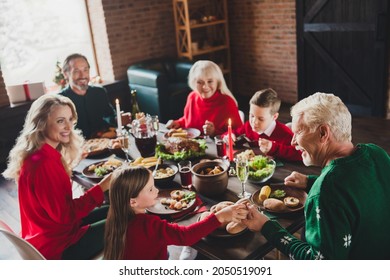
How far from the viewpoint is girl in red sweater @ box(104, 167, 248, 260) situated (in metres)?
1.50

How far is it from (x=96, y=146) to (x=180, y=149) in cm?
63

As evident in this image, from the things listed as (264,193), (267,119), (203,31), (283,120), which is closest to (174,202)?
(264,193)

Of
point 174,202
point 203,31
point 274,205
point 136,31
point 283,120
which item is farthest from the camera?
point 203,31

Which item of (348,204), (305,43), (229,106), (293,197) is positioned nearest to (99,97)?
(229,106)

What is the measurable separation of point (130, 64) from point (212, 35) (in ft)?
5.02

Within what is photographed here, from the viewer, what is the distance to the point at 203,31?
20.5 ft

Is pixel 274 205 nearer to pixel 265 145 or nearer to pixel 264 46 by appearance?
pixel 265 145

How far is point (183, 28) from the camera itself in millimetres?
5672

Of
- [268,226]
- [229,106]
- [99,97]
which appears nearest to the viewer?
[268,226]

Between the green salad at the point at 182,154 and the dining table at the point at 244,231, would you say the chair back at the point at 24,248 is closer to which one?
the dining table at the point at 244,231

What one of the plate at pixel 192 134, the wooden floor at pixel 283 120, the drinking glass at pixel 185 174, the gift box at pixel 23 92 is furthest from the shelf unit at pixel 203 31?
the drinking glass at pixel 185 174

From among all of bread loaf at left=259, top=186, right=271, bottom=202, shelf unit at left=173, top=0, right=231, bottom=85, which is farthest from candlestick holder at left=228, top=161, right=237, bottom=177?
shelf unit at left=173, top=0, right=231, bottom=85
